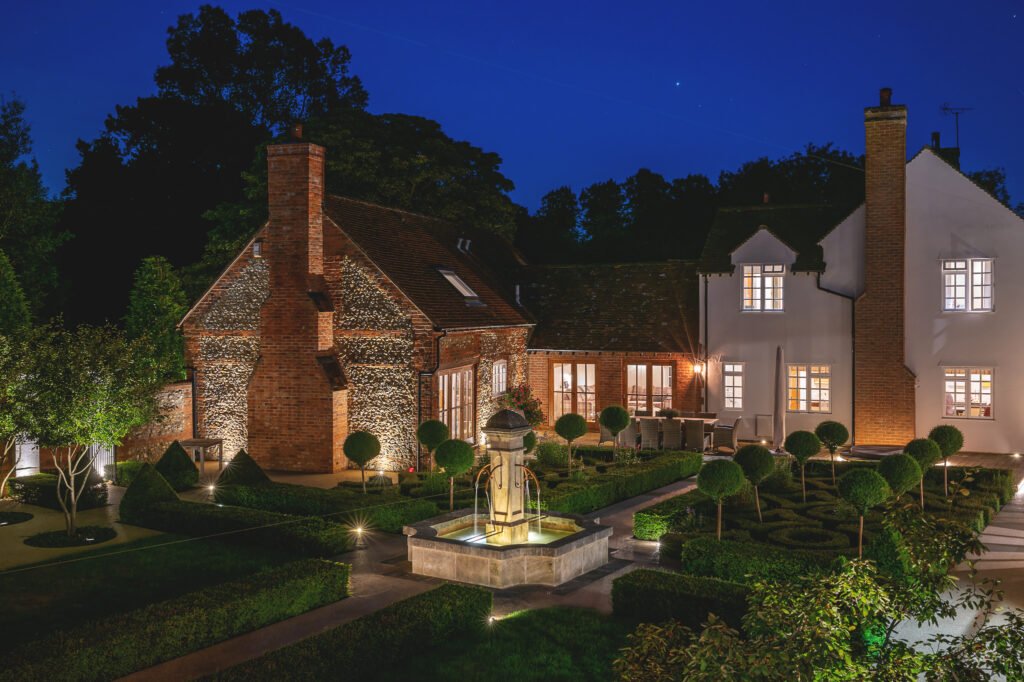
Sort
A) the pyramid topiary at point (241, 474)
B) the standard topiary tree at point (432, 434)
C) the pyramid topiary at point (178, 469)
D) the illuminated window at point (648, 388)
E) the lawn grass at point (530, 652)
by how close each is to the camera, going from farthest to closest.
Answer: the illuminated window at point (648, 388) → the pyramid topiary at point (178, 469) → the standard topiary tree at point (432, 434) → the pyramid topiary at point (241, 474) → the lawn grass at point (530, 652)

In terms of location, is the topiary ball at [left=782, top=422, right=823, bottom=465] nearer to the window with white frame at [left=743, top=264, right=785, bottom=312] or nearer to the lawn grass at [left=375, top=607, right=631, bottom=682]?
the lawn grass at [left=375, top=607, right=631, bottom=682]

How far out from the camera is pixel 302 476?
858 inches

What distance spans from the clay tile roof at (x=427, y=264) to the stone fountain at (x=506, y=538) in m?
8.31

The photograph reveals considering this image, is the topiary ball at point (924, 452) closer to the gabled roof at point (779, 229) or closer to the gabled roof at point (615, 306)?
the gabled roof at point (779, 229)

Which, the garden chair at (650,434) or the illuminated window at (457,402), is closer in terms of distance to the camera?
the illuminated window at (457,402)

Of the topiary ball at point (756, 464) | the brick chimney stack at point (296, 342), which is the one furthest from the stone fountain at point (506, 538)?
the brick chimney stack at point (296, 342)

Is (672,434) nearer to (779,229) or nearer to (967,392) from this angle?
(779,229)

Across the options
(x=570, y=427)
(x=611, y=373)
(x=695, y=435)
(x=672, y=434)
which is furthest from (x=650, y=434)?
(x=570, y=427)

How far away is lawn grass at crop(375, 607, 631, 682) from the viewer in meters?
9.72

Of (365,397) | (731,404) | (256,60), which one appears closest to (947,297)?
(731,404)

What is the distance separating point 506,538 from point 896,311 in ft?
51.2

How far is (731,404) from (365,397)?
1084cm

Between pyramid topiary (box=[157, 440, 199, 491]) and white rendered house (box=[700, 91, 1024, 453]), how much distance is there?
1455cm

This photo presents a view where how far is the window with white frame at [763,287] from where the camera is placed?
26.5 meters
